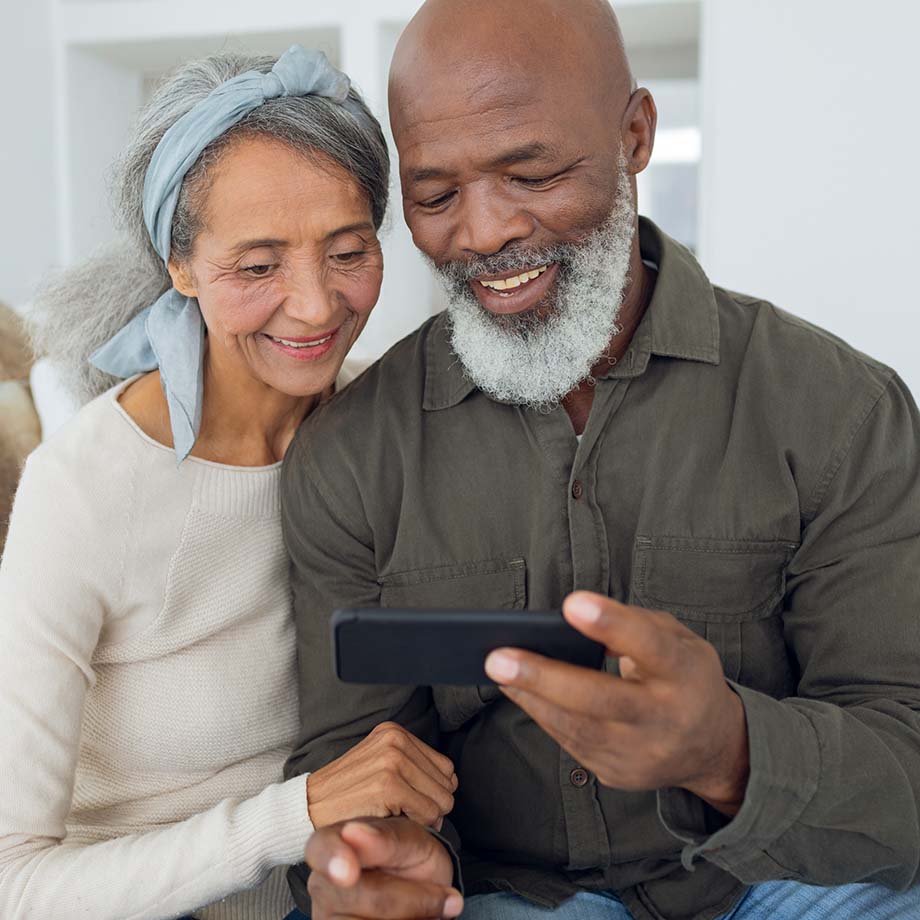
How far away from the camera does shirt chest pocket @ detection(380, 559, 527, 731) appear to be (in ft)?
4.54

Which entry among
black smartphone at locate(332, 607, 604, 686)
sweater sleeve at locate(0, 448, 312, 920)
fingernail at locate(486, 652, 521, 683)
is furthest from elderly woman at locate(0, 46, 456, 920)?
fingernail at locate(486, 652, 521, 683)

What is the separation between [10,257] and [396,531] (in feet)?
6.09

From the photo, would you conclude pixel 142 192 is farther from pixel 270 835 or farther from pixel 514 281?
pixel 270 835

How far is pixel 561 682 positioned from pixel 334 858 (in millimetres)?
329

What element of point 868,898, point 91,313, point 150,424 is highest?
point 91,313

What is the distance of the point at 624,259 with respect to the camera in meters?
1.40

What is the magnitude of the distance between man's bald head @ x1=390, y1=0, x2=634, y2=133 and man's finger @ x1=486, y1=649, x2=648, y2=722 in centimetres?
70

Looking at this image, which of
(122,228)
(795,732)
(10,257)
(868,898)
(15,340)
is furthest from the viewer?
(10,257)

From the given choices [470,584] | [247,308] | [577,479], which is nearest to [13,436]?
[247,308]

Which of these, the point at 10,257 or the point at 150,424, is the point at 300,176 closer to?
the point at 150,424

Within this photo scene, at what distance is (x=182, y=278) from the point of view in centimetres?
143

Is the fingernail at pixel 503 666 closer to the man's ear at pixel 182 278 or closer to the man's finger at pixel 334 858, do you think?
the man's finger at pixel 334 858

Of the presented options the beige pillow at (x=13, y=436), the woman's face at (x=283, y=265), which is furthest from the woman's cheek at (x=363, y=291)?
the beige pillow at (x=13, y=436)

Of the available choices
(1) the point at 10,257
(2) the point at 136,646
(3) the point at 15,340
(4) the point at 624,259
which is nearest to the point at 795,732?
(4) the point at 624,259
